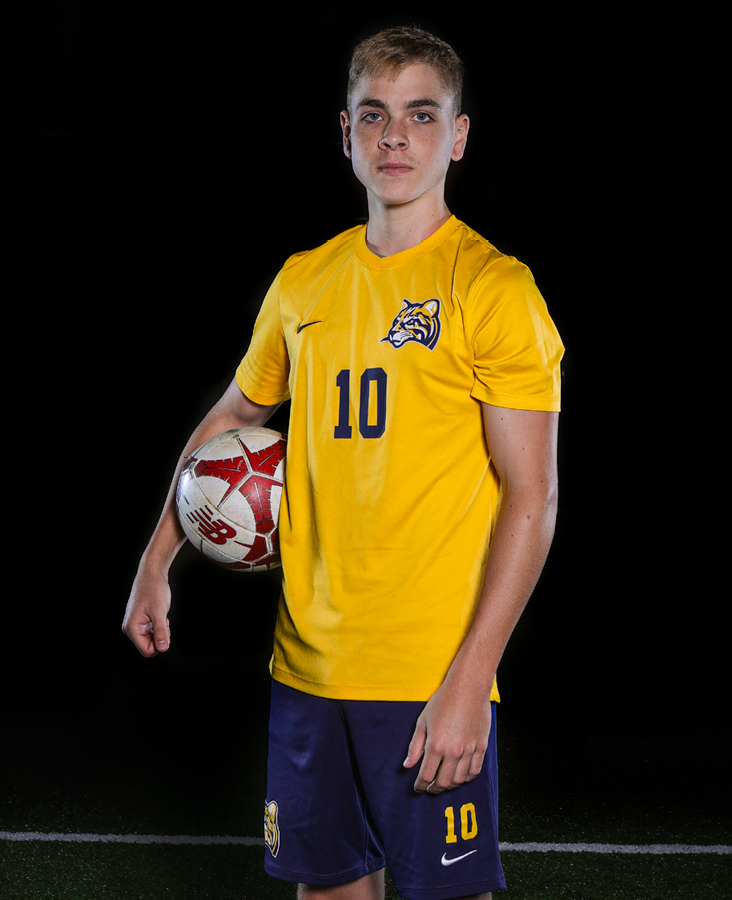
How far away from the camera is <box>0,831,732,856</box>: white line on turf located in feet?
8.61

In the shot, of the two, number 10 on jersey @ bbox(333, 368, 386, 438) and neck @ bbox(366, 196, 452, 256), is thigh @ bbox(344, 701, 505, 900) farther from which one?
neck @ bbox(366, 196, 452, 256)

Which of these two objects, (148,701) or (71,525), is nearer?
(148,701)

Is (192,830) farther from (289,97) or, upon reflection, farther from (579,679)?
(289,97)

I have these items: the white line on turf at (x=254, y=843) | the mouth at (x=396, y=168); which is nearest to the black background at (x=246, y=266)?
the white line on turf at (x=254, y=843)

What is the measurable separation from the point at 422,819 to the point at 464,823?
0.06 m

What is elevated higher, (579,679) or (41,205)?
(41,205)

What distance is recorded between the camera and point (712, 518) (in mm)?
6840

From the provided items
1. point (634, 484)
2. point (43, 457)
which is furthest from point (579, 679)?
point (43, 457)

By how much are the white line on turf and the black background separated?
1981 mm

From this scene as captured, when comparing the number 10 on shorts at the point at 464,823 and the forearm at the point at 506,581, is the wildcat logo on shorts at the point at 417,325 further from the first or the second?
the number 10 on shorts at the point at 464,823

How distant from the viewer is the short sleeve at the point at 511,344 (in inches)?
53.2

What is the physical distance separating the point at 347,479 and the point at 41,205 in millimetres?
6472

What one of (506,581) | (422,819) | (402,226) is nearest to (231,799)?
(422,819)

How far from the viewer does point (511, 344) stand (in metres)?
1.35
